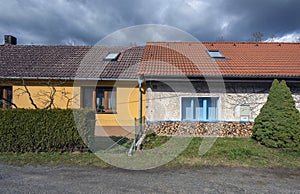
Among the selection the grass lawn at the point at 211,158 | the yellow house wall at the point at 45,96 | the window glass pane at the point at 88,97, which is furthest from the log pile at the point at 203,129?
the yellow house wall at the point at 45,96

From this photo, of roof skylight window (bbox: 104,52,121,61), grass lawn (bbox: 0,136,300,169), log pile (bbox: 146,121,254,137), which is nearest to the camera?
grass lawn (bbox: 0,136,300,169)

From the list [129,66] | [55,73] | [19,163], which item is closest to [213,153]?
[19,163]

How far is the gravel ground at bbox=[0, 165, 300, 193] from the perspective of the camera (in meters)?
4.02

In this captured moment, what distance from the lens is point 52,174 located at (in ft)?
15.9

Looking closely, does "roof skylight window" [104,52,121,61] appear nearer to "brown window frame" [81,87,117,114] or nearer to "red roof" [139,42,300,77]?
"red roof" [139,42,300,77]

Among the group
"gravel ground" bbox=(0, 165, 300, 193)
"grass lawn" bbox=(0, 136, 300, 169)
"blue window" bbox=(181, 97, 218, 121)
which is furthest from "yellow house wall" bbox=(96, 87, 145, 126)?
"gravel ground" bbox=(0, 165, 300, 193)

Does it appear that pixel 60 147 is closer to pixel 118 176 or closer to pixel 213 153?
pixel 118 176

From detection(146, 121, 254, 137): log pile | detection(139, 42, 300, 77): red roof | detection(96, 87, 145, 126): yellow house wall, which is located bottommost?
detection(146, 121, 254, 137): log pile

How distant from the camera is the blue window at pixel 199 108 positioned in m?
9.36

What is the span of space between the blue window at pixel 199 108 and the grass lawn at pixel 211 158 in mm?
2416

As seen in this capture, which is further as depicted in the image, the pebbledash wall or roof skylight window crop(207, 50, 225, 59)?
roof skylight window crop(207, 50, 225, 59)

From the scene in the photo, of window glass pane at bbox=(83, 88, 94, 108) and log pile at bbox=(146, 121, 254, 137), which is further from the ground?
window glass pane at bbox=(83, 88, 94, 108)

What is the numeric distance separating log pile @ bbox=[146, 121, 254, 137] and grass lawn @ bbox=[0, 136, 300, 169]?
1755 millimetres

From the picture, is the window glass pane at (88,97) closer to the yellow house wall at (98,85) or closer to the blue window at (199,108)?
Result: the yellow house wall at (98,85)
